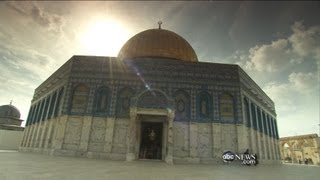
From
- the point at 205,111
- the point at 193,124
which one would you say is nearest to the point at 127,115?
the point at 193,124

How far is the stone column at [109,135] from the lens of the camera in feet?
42.7

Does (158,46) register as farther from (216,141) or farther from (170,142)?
(216,141)

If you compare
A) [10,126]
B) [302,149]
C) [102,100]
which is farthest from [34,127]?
[302,149]

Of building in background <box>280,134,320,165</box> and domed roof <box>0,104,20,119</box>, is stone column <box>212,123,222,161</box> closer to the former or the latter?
building in background <box>280,134,320,165</box>

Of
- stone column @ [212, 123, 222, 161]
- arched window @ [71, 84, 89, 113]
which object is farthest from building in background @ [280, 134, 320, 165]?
arched window @ [71, 84, 89, 113]

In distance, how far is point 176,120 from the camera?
13812 mm

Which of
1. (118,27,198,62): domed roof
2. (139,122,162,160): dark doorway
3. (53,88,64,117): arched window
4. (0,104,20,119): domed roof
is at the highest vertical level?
(118,27,198,62): domed roof

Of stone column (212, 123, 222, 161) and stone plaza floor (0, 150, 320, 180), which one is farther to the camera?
stone column (212, 123, 222, 161)

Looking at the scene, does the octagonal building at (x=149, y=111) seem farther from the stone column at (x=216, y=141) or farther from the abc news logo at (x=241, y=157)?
the abc news logo at (x=241, y=157)

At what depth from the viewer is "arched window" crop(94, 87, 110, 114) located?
1403 centimetres

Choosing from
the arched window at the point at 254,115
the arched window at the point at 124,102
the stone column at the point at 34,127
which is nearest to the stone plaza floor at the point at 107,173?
the arched window at the point at 124,102

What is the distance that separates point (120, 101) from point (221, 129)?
664cm

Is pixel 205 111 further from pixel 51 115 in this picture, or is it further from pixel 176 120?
pixel 51 115

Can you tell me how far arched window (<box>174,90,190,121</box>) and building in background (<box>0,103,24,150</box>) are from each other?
24927 millimetres
